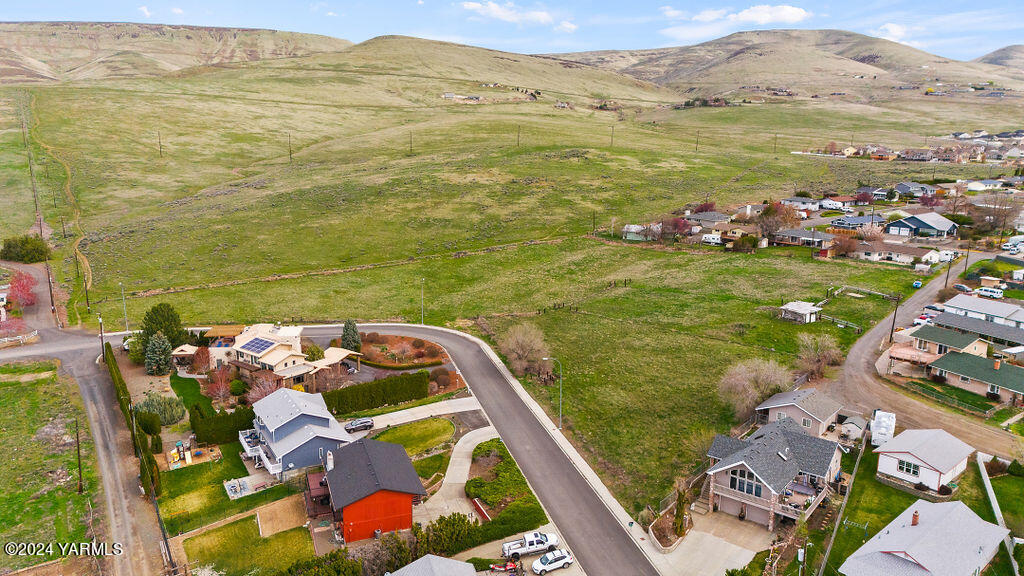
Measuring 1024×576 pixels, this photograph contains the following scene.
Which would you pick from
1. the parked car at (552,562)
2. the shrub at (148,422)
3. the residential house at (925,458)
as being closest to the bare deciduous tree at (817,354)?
the residential house at (925,458)

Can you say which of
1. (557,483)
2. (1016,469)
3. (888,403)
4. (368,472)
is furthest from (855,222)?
(368,472)

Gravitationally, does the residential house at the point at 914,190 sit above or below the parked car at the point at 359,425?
above

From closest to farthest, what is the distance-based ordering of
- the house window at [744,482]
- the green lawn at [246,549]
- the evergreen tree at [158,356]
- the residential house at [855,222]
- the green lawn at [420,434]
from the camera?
the green lawn at [246,549]
the house window at [744,482]
the green lawn at [420,434]
the evergreen tree at [158,356]
the residential house at [855,222]

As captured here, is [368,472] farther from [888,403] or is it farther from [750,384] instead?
[888,403]

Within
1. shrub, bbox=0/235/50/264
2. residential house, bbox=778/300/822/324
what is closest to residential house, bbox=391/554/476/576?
residential house, bbox=778/300/822/324

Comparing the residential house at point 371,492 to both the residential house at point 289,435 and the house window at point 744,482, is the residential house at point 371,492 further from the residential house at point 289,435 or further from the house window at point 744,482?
the house window at point 744,482

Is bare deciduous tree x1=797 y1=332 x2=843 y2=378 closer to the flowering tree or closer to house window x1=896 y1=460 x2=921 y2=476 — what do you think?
house window x1=896 y1=460 x2=921 y2=476
